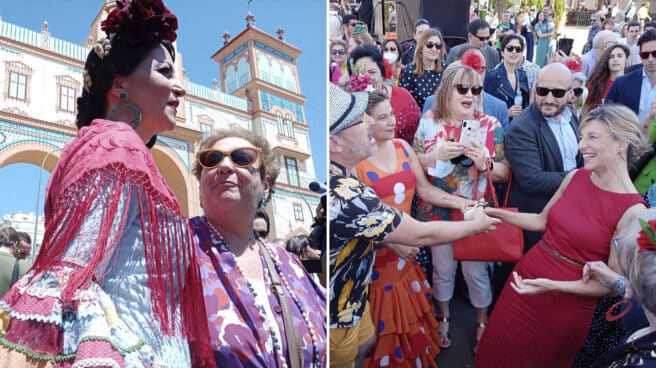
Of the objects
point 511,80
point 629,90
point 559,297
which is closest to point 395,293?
point 559,297

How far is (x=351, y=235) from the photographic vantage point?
1.55m

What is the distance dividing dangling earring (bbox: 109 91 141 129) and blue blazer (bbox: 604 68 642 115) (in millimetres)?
3266

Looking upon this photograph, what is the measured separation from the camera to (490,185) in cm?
242

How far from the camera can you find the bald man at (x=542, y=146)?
101 inches

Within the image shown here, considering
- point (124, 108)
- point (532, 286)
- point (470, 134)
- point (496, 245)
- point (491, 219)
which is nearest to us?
point (124, 108)

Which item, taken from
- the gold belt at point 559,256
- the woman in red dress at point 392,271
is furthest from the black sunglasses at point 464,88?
the gold belt at point 559,256

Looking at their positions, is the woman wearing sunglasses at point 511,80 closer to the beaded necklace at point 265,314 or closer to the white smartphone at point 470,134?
the white smartphone at point 470,134

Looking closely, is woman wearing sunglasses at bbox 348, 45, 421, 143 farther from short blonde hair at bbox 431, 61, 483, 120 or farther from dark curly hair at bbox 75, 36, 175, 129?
dark curly hair at bbox 75, 36, 175, 129

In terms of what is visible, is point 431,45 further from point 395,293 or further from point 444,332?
point 395,293

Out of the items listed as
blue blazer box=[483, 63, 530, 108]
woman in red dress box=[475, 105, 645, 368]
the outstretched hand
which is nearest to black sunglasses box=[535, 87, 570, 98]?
woman in red dress box=[475, 105, 645, 368]

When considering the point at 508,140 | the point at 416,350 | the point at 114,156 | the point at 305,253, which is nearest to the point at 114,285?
the point at 114,156

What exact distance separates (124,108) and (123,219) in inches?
9.0

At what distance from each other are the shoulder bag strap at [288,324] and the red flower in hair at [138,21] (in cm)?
54

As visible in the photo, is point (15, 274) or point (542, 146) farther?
point (542, 146)
